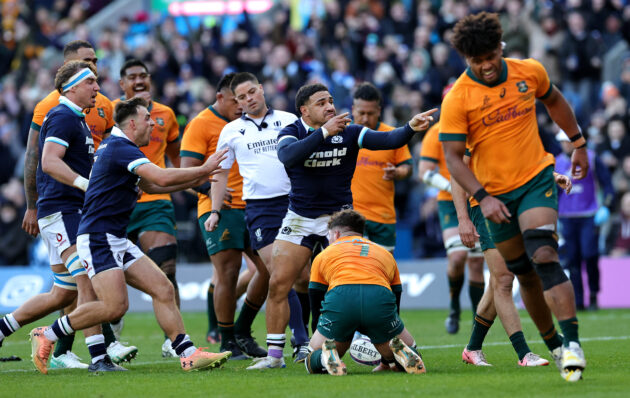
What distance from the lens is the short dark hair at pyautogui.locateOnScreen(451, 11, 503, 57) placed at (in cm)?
721

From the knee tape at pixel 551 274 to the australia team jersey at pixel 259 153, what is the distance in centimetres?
334

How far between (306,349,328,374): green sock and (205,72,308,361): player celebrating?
1.67 meters

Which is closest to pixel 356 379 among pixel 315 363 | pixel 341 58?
pixel 315 363

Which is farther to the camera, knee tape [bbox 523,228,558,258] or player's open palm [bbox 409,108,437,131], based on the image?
player's open palm [bbox 409,108,437,131]

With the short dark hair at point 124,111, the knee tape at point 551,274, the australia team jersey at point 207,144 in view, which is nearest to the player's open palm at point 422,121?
the knee tape at point 551,274

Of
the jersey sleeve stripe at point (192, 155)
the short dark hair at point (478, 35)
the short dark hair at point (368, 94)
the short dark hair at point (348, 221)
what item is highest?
the short dark hair at point (478, 35)

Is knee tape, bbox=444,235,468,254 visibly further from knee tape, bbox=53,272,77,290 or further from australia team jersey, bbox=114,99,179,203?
knee tape, bbox=53,272,77,290

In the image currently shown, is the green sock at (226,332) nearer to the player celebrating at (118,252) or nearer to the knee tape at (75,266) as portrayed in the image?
the player celebrating at (118,252)

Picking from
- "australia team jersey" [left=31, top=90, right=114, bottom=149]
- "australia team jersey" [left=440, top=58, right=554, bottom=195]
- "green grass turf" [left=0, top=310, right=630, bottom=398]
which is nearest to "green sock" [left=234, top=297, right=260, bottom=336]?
"green grass turf" [left=0, top=310, right=630, bottom=398]

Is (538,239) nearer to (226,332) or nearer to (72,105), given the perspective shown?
(226,332)

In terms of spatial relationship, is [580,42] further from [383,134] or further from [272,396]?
[272,396]

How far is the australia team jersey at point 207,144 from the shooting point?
1071cm

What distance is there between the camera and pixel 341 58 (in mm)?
22375

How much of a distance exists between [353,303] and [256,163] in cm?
233
